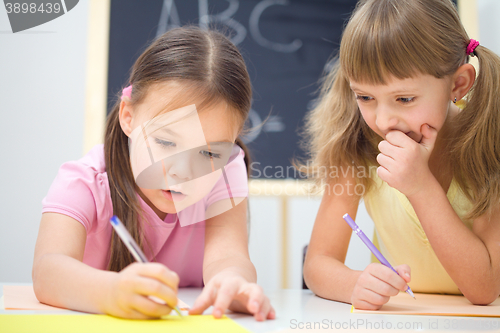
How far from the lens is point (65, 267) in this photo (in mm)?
447

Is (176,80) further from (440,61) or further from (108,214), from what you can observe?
(440,61)

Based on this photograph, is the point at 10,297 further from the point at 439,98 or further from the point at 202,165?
the point at 439,98

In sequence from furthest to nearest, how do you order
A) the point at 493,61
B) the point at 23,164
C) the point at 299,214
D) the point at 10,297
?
the point at 299,214
the point at 23,164
the point at 493,61
the point at 10,297

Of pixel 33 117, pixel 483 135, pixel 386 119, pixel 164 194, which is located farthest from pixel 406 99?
pixel 33 117

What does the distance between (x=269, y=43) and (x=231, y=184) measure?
3.07 feet

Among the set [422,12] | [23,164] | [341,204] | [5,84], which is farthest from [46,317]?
[5,84]

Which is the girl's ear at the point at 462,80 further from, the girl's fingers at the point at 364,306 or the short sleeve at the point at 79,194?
the short sleeve at the point at 79,194

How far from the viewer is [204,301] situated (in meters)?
0.41

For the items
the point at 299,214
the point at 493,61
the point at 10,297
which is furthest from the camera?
the point at 299,214

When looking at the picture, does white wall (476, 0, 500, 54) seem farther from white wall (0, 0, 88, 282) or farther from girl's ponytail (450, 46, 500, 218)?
white wall (0, 0, 88, 282)

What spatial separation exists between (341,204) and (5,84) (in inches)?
Result: 44.5

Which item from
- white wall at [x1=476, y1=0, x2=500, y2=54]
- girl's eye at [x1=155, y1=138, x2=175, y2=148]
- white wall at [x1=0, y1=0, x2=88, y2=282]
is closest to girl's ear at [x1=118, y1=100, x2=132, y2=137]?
girl's eye at [x1=155, y1=138, x2=175, y2=148]

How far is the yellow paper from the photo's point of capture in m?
0.34

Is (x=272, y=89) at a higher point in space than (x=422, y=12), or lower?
lower
